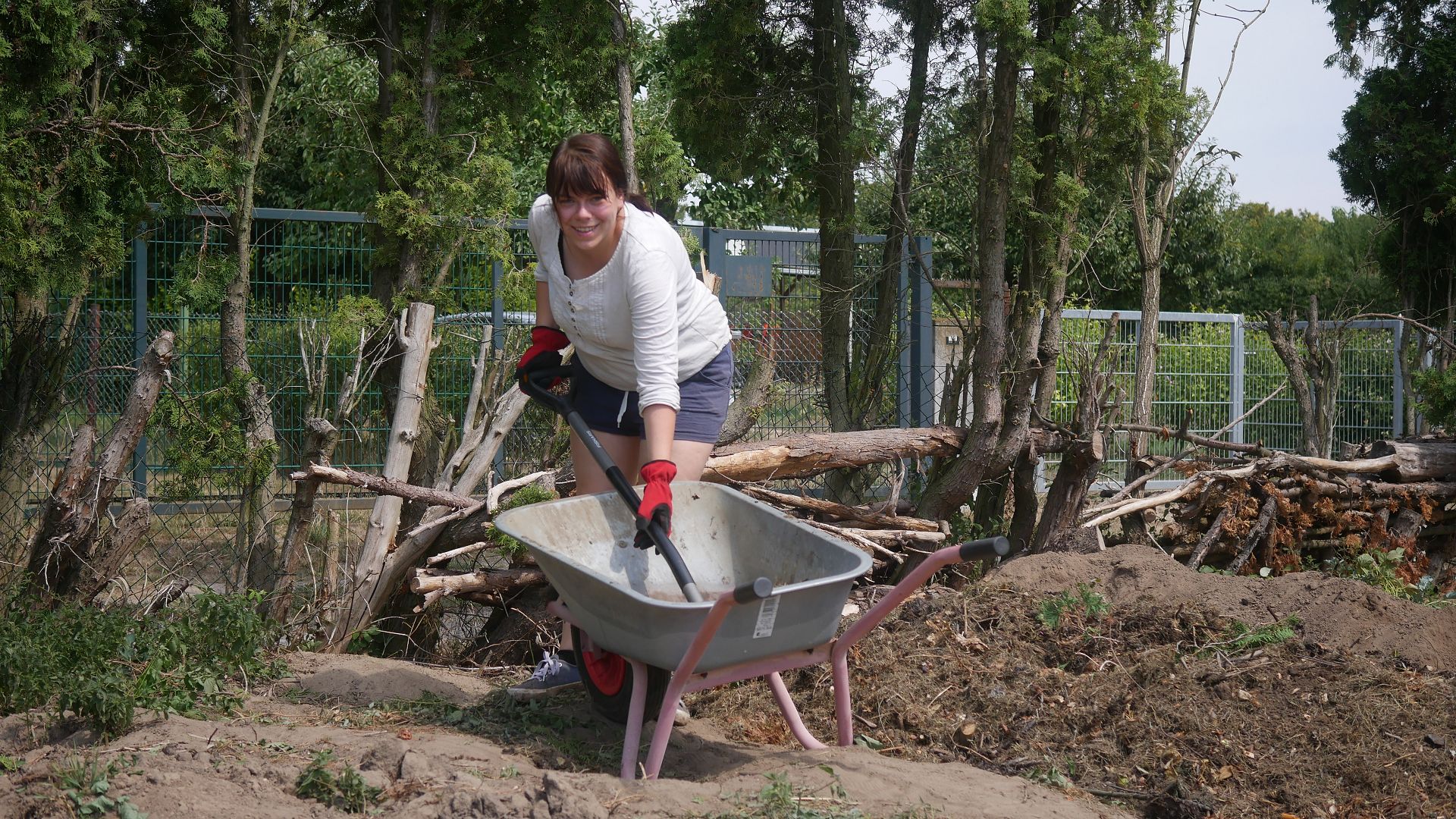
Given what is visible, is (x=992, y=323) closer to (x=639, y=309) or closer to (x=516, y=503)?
(x=516, y=503)

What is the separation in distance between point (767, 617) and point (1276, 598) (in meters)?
2.90

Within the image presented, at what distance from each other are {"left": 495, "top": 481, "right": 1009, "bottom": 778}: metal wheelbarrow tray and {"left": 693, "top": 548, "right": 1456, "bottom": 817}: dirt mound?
0.63m

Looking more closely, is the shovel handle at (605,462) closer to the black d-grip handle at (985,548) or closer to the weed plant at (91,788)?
the black d-grip handle at (985,548)

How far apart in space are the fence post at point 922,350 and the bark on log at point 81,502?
4.38 metres

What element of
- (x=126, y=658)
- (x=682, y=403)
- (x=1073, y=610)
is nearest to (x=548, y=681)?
(x=682, y=403)

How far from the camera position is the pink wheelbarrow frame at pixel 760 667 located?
8.38 ft

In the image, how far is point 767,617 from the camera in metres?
2.72

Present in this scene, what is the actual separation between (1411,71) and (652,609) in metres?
13.0

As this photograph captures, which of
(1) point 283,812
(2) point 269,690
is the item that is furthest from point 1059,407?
(1) point 283,812

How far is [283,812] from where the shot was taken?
2.49 meters

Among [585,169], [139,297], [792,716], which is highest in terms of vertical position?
[585,169]

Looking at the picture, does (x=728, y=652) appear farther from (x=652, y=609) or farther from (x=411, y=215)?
(x=411, y=215)

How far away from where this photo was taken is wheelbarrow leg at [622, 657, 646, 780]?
9.40 ft

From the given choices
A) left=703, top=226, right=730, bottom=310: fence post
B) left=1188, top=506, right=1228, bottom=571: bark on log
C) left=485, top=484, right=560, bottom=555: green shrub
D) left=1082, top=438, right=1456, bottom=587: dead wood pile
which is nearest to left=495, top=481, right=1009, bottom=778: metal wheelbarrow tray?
left=485, top=484, right=560, bottom=555: green shrub
